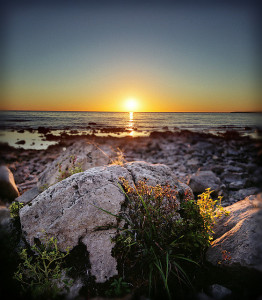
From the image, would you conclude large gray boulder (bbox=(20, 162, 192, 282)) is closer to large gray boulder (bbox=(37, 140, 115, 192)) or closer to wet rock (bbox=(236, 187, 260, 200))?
large gray boulder (bbox=(37, 140, 115, 192))

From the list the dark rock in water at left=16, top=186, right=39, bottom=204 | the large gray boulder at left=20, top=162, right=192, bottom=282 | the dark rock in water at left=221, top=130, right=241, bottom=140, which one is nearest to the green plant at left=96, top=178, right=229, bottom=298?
the large gray boulder at left=20, top=162, right=192, bottom=282

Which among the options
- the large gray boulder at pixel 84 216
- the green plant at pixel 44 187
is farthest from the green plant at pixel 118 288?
the green plant at pixel 44 187

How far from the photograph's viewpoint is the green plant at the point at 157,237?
8.31ft

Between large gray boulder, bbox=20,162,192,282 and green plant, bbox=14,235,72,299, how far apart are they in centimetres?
16

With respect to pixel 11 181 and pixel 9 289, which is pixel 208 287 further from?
pixel 11 181

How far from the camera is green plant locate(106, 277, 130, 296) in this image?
227cm

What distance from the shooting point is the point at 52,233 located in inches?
109

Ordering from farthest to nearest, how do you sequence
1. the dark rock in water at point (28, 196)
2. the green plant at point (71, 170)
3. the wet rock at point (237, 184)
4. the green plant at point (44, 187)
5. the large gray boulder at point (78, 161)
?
the wet rock at point (237, 184) < the dark rock in water at point (28, 196) < the large gray boulder at point (78, 161) < the green plant at point (44, 187) < the green plant at point (71, 170)

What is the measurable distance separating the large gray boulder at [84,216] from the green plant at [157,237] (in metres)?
0.16

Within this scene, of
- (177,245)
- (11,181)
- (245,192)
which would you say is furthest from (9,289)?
(245,192)

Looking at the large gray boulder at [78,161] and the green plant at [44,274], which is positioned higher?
the large gray boulder at [78,161]

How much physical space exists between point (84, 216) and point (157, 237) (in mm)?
1089

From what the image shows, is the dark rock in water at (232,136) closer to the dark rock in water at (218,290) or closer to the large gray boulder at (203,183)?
the large gray boulder at (203,183)

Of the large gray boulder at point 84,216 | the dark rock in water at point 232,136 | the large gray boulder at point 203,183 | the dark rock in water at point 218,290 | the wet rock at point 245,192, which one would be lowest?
the wet rock at point 245,192
